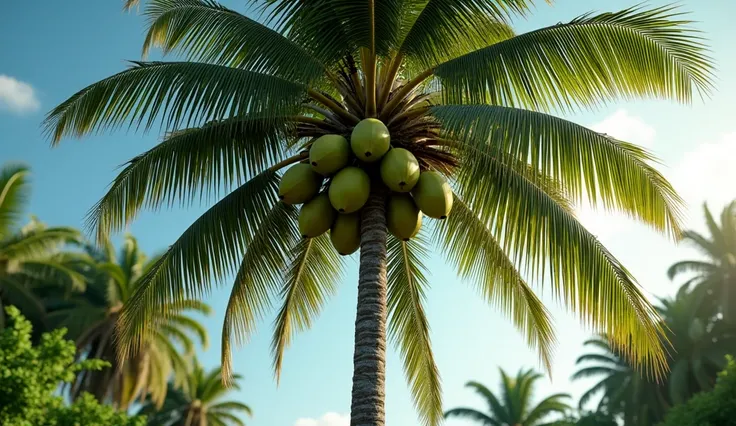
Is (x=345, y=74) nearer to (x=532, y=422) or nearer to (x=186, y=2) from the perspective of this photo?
(x=186, y=2)

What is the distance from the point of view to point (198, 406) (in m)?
42.6

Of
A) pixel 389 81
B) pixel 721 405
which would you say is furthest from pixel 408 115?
pixel 721 405

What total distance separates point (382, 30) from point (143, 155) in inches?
114

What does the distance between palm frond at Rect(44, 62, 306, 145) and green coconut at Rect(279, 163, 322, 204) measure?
1.89ft

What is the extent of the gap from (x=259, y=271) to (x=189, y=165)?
1555mm

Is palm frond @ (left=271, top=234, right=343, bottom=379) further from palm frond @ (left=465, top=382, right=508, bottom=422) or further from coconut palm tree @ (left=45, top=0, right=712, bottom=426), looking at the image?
palm frond @ (left=465, top=382, right=508, bottom=422)

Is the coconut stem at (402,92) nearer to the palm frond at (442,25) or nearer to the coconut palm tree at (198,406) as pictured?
the palm frond at (442,25)

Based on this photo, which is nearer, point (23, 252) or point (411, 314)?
point (411, 314)

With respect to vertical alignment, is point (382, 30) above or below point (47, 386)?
above

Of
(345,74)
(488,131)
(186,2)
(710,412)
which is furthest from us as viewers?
(710,412)

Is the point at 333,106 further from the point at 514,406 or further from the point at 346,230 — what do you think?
the point at 514,406

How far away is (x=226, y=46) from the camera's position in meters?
8.23

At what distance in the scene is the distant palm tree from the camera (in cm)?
3722

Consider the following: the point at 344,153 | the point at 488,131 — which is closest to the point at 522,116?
the point at 488,131
